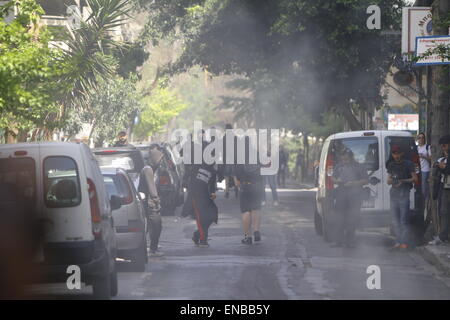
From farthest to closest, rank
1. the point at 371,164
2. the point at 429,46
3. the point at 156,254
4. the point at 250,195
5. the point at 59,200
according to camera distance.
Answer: the point at 371,164 → the point at 250,195 → the point at 156,254 → the point at 429,46 → the point at 59,200

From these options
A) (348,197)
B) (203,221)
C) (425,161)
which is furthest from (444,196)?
(425,161)

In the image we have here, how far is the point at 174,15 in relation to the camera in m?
33.6

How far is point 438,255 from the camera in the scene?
48.2 feet

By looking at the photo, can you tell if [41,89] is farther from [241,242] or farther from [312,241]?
[312,241]

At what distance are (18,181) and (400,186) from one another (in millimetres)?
8355

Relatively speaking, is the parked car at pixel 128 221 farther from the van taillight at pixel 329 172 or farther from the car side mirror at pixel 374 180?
the car side mirror at pixel 374 180

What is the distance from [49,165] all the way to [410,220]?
29.1 feet

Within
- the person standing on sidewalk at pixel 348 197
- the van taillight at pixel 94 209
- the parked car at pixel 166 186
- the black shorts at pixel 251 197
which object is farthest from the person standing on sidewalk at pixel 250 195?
the van taillight at pixel 94 209

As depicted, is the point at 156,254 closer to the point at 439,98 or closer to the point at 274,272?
the point at 274,272

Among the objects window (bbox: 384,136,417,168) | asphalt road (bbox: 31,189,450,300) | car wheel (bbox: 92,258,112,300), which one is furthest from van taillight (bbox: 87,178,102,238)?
window (bbox: 384,136,417,168)

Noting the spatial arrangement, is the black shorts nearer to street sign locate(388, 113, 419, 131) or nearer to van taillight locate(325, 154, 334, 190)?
van taillight locate(325, 154, 334, 190)

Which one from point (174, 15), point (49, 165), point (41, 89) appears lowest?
point (49, 165)

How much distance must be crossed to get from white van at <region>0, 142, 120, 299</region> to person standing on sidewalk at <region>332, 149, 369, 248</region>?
25.0 ft
